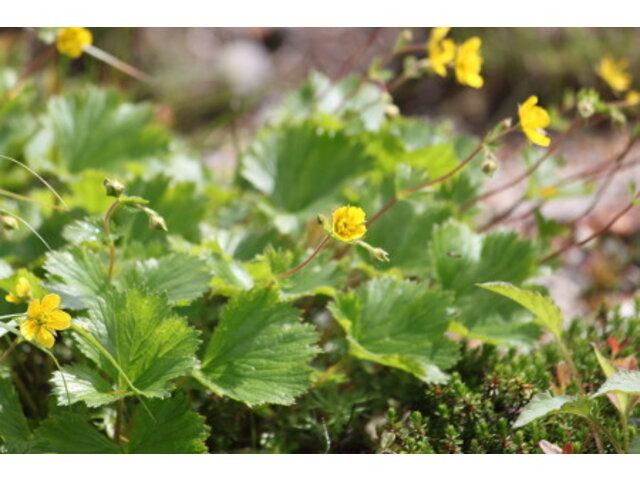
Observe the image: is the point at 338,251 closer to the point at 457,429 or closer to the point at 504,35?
the point at 457,429

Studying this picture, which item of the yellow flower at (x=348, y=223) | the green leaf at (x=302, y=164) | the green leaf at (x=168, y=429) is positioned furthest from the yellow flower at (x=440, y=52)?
the green leaf at (x=168, y=429)

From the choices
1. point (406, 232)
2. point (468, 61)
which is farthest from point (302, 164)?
point (468, 61)

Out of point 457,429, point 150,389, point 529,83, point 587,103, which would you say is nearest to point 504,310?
point 457,429

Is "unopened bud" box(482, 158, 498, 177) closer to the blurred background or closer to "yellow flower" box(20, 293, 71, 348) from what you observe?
"yellow flower" box(20, 293, 71, 348)

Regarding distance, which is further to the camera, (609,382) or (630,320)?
(630,320)

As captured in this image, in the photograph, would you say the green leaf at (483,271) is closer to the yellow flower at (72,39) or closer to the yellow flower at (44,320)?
the yellow flower at (44,320)

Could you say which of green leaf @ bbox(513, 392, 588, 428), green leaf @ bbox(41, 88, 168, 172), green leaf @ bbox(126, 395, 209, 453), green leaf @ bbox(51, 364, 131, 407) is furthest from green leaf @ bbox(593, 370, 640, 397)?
green leaf @ bbox(41, 88, 168, 172)

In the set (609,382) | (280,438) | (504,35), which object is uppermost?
(504,35)

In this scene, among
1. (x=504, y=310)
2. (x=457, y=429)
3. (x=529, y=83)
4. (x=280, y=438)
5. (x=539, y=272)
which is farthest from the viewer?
(x=529, y=83)

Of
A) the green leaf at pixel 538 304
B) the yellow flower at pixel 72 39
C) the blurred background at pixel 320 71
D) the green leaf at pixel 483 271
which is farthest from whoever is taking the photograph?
the blurred background at pixel 320 71
